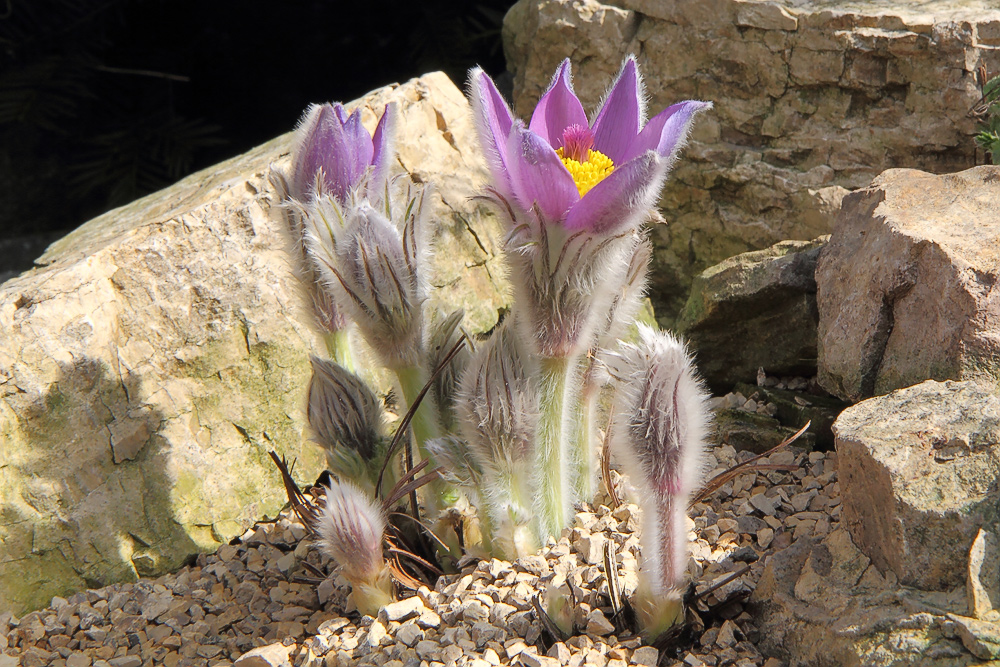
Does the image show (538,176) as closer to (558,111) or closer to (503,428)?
(558,111)

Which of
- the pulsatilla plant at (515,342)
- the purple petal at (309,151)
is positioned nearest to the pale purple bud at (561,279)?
the pulsatilla plant at (515,342)

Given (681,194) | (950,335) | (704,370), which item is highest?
(681,194)

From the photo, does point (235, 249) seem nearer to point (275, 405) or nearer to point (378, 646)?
point (275, 405)

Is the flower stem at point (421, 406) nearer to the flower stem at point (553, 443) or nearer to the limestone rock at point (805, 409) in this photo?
the flower stem at point (553, 443)

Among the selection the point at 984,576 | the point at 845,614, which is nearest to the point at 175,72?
the point at 845,614

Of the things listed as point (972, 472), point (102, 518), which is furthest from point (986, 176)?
point (102, 518)

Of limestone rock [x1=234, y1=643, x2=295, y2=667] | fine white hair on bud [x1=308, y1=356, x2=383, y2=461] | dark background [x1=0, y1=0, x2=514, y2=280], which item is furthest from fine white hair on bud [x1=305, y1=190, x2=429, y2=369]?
dark background [x1=0, y1=0, x2=514, y2=280]
